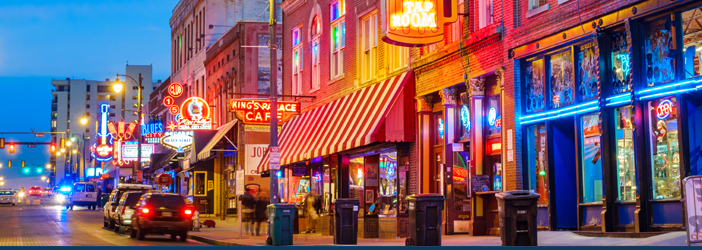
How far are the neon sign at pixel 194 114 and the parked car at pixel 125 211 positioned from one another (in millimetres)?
15490

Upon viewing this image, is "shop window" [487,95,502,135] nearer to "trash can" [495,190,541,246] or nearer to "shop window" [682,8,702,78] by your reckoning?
"shop window" [682,8,702,78]

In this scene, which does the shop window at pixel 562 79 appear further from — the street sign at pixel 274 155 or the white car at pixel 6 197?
the white car at pixel 6 197

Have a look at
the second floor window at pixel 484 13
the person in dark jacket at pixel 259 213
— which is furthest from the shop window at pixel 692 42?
the person in dark jacket at pixel 259 213

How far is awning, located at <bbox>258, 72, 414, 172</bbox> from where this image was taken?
949 inches

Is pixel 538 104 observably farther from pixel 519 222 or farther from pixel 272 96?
pixel 272 96

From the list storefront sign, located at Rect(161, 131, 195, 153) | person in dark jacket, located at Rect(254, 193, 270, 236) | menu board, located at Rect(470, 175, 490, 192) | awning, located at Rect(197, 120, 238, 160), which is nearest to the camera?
menu board, located at Rect(470, 175, 490, 192)

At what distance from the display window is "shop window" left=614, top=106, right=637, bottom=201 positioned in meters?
5.91

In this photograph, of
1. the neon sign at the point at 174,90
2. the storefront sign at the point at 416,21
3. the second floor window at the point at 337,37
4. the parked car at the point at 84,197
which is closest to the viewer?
the storefront sign at the point at 416,21

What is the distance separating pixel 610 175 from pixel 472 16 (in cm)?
634

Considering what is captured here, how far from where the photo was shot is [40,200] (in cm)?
9069

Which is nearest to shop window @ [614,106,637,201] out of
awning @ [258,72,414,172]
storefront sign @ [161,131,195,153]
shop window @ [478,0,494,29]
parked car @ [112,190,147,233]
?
shop window @ [478,0,494,29]

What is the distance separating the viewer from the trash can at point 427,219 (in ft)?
53.7

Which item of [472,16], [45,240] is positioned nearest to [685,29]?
[472,16]

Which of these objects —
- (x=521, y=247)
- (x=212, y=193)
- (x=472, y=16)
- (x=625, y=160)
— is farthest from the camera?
(x=212, y=193)
